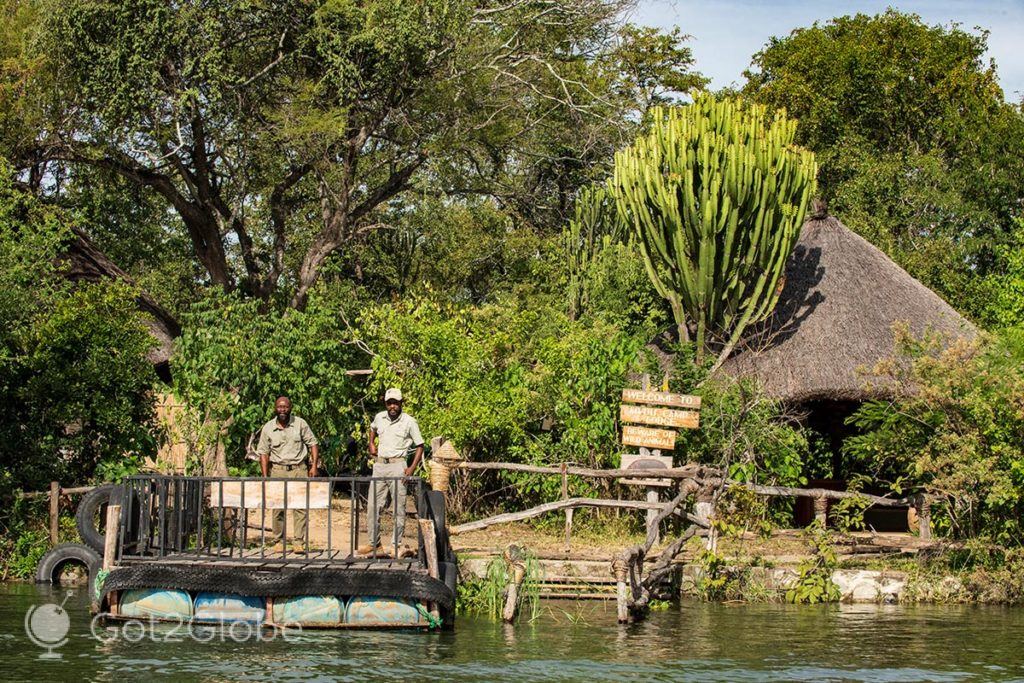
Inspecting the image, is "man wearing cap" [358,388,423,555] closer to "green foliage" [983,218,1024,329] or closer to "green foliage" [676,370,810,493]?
"green foliage" [676,370,810,493]

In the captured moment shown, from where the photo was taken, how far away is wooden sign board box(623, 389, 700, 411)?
15.6 meters

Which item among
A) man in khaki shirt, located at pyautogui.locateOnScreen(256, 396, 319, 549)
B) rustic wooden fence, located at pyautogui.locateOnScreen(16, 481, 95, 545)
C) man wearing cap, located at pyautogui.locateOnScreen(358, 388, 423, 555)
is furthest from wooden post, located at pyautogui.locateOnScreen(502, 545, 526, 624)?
rustic wooden fence, located at pyautogui.locateOnScreen(16, 481, 95, 545)

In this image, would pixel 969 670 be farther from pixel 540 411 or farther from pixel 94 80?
pixel 94 80

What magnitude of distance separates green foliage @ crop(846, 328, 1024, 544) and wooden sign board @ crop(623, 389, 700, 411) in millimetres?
2176

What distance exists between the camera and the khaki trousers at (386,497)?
1184 centimetres

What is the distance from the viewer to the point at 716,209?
17969 millimetres

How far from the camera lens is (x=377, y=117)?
2180cm

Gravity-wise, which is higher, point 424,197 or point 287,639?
point 424,197

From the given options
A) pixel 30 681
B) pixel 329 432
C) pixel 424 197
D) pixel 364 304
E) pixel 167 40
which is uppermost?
pixel 167 40

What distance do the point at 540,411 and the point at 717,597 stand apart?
4066 mm

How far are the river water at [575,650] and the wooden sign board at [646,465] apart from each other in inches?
80.4

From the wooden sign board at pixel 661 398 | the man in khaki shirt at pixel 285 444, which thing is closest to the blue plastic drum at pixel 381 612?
the man in khaki shirt at pixel 285 444

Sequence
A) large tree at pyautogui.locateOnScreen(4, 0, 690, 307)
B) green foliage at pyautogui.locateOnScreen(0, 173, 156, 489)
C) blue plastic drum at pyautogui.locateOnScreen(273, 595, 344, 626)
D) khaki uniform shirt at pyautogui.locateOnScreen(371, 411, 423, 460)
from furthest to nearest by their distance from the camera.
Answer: large tree at pyautogui.locateOnScreen(4, 0, 690, 307) < green foliage at pyautogui.locateOnScreen(0, 173, 156, 489) < khaki uniform shirt at pyautogui.locateOnScreen(371, 411, 423, 460) < blue plastic drum at pyautogui.locateOnScreen(273, 595, 344, 626)

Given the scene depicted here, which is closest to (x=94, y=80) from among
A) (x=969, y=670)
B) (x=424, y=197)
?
(x=424, y=197)
